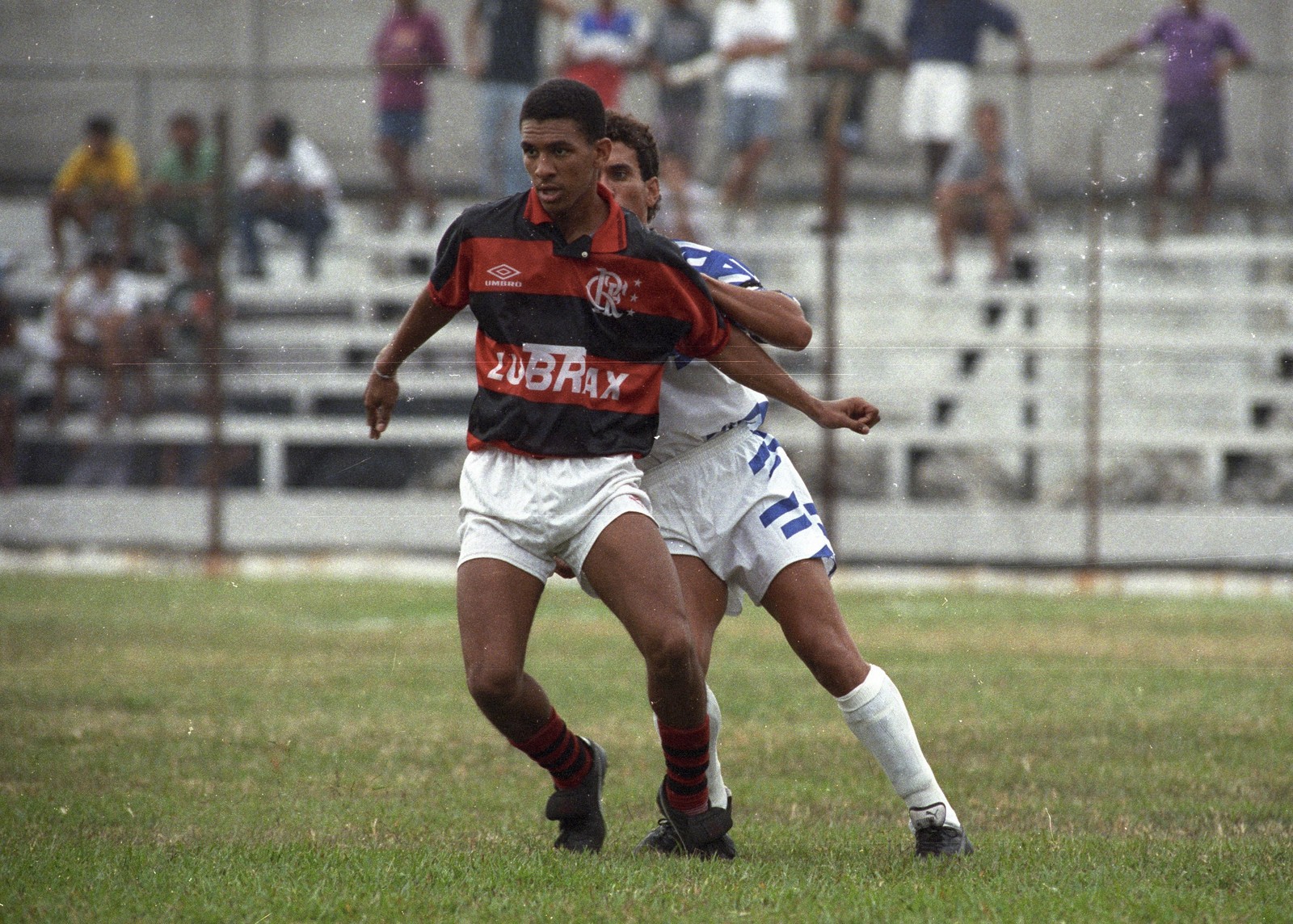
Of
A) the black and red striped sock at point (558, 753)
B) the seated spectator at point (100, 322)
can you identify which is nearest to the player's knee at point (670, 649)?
the black and red striped sock at point (558, 753)

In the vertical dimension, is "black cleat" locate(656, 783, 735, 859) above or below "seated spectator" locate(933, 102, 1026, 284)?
below

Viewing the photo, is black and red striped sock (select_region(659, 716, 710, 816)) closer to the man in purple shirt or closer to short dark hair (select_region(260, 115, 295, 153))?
short dark hair (select_region(260, 115, 295, 153))

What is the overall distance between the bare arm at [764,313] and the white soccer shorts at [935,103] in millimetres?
6950

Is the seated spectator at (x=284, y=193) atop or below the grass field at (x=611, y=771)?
atop

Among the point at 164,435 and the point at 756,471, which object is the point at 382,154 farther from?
the point at 756,471

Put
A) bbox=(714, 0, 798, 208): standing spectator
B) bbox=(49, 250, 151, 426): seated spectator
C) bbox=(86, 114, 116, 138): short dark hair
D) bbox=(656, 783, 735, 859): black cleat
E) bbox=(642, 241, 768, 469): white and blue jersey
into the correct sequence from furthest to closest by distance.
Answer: bbox=(49, 250, 151, 426): seated spectator → bbox=(86, 114, 116, 138): short dark hair → bbox=(714, 0, 798, 208): standing spectator → bbox=(642, 241, 768, 469): white and blue jersey → bbox=(656, 783, 735, 859): black cleat

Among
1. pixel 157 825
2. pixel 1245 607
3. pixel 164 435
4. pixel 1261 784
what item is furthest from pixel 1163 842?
pixel 164 435

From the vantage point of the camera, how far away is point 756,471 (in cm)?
450

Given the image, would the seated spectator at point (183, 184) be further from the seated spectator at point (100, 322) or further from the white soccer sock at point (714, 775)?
the white soccer sock at point (714, 775)

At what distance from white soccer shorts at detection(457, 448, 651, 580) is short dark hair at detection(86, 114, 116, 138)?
24.9 feet

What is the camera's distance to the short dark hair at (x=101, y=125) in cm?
1090

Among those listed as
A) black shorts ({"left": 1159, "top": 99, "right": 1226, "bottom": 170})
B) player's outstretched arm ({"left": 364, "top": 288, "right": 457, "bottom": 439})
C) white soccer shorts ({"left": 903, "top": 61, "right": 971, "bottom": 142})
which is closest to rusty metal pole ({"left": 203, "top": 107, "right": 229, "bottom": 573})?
white soccer shorts ({"left": 903, "top": 61, "right": 971, "bottom": 142})

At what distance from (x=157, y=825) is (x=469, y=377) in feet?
21.5

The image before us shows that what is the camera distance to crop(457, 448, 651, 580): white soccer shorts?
4117 millimetres
